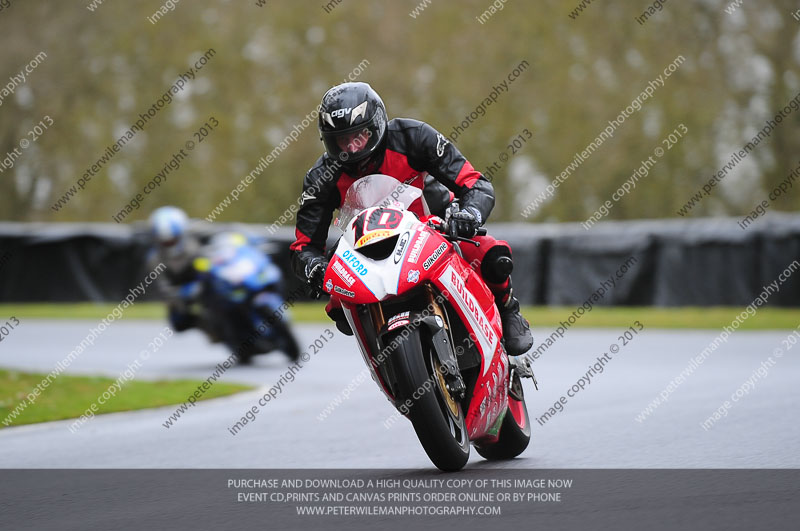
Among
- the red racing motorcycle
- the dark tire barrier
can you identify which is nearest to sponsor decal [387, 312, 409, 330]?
the red racing motorcycle

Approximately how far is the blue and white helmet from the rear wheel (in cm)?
769

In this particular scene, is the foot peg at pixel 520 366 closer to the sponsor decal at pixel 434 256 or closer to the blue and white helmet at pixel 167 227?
the sponsor decal at pixel 434 256

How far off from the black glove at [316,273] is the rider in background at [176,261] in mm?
7704

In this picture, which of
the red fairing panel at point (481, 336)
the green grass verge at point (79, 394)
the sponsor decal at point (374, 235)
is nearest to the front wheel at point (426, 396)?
the red fairing panel at point (481, 336)

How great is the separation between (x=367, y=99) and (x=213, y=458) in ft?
8.05

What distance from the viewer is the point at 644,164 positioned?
94.3 feet

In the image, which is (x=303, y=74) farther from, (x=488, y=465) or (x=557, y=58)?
(x=488, y=465)

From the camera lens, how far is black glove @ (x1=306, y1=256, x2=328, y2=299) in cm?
568

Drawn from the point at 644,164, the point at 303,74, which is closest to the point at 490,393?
the point at 644,164

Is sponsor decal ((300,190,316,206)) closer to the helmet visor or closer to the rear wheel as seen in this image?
the helmet visor

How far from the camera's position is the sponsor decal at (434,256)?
17.5 feet

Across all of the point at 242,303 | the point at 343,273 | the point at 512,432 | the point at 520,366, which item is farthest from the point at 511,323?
the point at 242,303

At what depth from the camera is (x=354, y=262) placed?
535cm

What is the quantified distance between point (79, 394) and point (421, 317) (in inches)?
247
